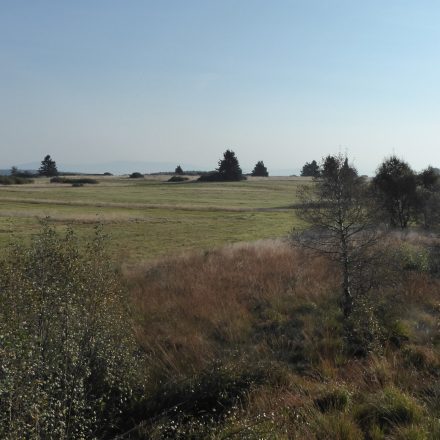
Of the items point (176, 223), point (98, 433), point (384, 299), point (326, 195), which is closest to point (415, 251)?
point (384, 299)

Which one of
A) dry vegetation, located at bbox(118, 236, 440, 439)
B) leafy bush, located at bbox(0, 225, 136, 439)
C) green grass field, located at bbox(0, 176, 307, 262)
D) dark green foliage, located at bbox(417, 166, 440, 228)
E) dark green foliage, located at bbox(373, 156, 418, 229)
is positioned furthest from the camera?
dark green foliage, located at bbox(373, 156, 418, 229)

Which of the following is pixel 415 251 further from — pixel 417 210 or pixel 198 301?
pixel 417 210

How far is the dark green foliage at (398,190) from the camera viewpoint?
32.5m

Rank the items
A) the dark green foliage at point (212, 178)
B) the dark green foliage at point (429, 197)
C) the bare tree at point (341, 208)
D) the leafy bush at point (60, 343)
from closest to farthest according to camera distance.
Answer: the leafy bush at point (60, 343) < the bare tree at point (341, 208) < the dark green foliage at point (429, 197) < the dark green foliage at point (212, 178)

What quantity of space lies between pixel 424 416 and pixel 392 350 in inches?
164

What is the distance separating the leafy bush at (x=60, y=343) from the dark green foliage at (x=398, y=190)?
26.8 meters

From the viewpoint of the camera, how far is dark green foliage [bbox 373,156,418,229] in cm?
3253

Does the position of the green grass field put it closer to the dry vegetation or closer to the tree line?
the dry vegetation

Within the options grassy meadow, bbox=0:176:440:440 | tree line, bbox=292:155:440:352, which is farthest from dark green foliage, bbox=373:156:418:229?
tree line, bbox=292:155:440:352

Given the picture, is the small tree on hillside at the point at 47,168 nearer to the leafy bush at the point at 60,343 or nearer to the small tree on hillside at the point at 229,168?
the small tree on hillside at the point at 229,168

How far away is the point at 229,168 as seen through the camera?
376 feet

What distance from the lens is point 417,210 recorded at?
3216cm

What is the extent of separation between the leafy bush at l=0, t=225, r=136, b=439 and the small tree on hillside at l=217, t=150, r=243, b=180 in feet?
346

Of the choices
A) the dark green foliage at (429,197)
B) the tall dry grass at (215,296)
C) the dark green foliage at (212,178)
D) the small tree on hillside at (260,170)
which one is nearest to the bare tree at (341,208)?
the tall dry grass at (215,296)
